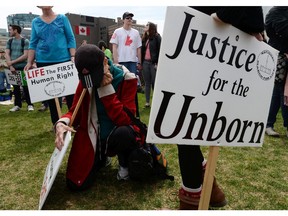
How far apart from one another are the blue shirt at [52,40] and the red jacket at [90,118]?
1247 mm

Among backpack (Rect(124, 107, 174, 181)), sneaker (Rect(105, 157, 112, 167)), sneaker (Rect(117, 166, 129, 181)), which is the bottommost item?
sneaker (Rect(105, 157, 112, 167))

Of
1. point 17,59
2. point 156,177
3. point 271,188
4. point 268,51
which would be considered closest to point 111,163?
point 156,177

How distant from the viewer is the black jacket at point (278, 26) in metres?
2.69

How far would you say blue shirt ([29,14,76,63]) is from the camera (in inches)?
113

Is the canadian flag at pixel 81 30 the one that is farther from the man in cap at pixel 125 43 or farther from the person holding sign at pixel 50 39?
the person holding sign at pixel 50 39

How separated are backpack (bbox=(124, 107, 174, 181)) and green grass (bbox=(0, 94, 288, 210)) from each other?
6cm

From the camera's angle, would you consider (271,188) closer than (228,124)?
No

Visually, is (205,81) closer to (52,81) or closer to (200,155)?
(200,155)

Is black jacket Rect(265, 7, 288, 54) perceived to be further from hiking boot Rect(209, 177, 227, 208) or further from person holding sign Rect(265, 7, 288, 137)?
hiking boot Rect(209, 177, 227, 208)

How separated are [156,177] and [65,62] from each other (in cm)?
163

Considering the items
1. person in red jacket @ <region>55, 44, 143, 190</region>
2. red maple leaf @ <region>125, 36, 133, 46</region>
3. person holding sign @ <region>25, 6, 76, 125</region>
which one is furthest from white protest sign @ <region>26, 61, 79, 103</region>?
red maple leaf @ <region>125, 36, 133, 46</region>

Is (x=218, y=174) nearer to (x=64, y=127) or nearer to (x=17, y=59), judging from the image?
(x=64, y=127)

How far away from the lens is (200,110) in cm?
109

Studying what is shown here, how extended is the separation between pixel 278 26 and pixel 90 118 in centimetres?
203
